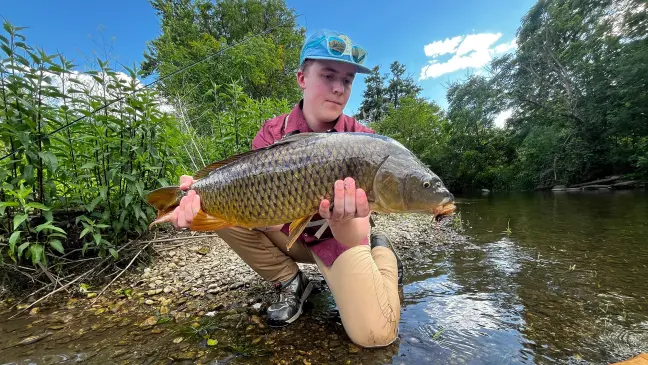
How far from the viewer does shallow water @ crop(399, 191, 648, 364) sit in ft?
6.81

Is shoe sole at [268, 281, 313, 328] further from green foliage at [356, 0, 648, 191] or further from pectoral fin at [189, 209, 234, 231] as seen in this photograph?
green foliage at [356, 0, 648, 191]

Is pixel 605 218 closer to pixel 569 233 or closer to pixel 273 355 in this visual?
pixel 569 233

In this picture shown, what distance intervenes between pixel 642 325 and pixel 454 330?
1.50 metres

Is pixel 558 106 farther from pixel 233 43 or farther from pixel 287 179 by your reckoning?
pixel 287 179

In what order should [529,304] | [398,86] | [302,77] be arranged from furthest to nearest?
1. [398,86]
2. [302,77]
3. [529,304]

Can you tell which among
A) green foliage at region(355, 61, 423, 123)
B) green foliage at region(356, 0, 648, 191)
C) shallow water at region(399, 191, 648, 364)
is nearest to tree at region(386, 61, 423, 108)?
green foliage at region(355, 61, 423, 123)

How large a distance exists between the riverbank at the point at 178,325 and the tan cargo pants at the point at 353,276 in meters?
0.14

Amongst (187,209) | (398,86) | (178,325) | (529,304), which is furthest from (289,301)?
(398,86)

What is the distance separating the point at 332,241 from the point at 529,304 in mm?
1933

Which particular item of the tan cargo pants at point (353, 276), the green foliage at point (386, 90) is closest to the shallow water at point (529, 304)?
the tan cargo pants at point (353, 276)

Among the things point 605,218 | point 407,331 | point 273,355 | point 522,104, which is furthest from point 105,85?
point 522,104

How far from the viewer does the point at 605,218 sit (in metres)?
7.69

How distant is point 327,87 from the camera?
8.61ft

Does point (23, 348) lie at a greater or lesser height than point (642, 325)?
greater
